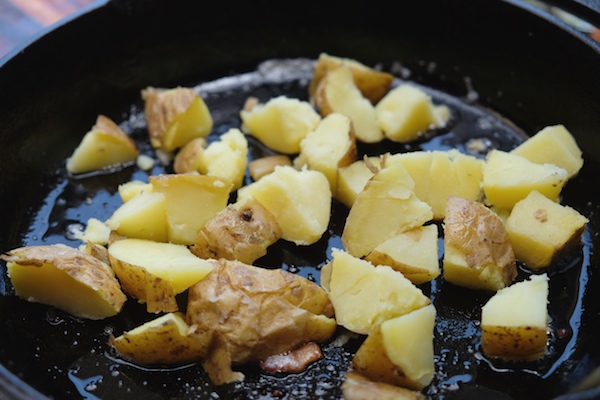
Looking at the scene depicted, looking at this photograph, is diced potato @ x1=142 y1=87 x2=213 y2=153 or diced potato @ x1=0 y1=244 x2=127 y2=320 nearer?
diced potato @ x1=0 y1=244 x2=127 y2=320

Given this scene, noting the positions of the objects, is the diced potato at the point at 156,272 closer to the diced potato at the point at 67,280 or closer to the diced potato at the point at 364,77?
the diced potato at the point at 67,280

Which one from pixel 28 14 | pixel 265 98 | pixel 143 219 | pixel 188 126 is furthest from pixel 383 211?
pixel 28 14

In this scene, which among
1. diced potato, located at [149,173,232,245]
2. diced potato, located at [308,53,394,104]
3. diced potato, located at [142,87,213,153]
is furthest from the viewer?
diced potato, located at [308,53,394,104]

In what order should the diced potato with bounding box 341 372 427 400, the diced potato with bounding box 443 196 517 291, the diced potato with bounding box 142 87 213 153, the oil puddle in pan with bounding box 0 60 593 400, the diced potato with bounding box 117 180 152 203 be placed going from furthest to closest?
1. the diced potato with bounding box 142 87 213 153
2. the diced potato with bounding box 117 180 152 203
3. the diced potato with bounding box 443 196 517 291
4. the oil puddle in pan with bounding box 0 60 593 400
5. the diced potato with bounding box 341 372 427 400

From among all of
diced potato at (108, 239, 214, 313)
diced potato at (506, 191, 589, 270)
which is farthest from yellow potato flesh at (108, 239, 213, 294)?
diced potato at (506, 191, 589, 270)

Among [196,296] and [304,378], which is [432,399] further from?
[196,296]

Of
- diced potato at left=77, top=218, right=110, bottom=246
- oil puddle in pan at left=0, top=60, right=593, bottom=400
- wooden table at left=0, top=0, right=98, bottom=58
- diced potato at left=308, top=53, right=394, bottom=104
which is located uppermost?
wooden table at left=0, top=0, right=98, bottom=58

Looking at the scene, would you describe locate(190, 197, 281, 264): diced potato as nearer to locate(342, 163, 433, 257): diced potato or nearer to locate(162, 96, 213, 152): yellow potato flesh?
locate(342, 163, 433, 257): diced potato
